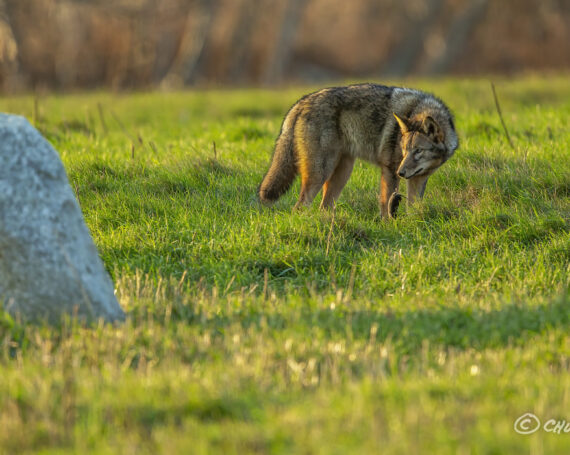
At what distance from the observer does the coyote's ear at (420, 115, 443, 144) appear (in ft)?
26.0

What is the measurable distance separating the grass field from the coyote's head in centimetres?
38

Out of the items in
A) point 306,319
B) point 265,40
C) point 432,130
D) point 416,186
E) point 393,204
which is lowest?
point 306,319

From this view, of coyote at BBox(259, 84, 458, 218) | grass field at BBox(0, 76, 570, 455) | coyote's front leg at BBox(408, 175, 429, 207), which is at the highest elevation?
coyote at BBox(259, 84, 458, 218)

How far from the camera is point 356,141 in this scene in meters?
8.32

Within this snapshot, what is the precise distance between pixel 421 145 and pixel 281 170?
1.44m

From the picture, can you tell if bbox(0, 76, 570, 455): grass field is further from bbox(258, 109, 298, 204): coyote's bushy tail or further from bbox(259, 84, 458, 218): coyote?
bbox(259, 84, 458, 218): coyote

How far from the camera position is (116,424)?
13.1 feet

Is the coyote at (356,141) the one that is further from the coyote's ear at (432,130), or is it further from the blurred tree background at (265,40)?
the blurred tree background at (265,40)

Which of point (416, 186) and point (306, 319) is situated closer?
point (306, 319)

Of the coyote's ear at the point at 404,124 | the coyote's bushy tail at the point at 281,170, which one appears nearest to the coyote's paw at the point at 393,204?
the coyote's ear at the point at 404,124

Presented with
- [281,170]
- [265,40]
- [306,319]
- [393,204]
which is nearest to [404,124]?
[393,204]

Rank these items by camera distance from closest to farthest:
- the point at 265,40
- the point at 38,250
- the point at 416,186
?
1. the point at 38,250
2. the point at 416,186
3. the point at 265,40

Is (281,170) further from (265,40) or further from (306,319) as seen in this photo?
(265,40)

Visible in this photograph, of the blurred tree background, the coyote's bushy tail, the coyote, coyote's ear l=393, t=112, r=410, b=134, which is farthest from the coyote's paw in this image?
the blurred tree background
